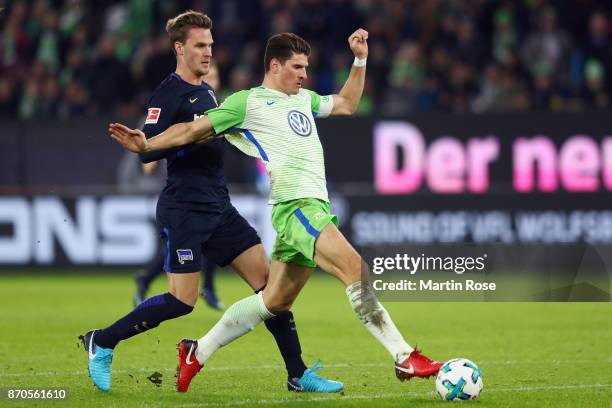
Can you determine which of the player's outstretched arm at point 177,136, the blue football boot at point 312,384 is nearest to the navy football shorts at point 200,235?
the player's outstretched arm at point 177,136

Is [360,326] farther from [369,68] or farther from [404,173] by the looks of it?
[369,68]

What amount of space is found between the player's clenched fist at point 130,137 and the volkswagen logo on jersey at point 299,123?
89 cm

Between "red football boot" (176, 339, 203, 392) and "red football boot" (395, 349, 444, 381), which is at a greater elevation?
"red football boot" (395, 349, 444, 381)

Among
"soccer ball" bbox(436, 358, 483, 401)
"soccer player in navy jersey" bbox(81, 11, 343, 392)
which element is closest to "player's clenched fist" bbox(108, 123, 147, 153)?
"soccer player in navy jersey" bbox(81, 11, 343, 392)

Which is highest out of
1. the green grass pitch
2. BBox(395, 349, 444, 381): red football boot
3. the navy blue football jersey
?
the navy blue football jersey

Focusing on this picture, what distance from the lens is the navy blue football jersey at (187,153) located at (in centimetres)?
746

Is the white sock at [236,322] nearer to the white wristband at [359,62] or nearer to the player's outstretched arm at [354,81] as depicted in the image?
the player's outstretched arm at [354,81]

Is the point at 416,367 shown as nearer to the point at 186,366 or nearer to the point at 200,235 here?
the point at 186,366

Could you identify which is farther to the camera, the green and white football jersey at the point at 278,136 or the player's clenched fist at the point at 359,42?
the player's clenched fist at the point at 359,42

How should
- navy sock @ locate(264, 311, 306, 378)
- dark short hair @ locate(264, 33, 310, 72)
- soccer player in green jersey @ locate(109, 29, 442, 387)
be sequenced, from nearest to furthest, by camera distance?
1. soccer player in green jersey @ locate(109, 29, 442, 387)
2. dark short hair @ locate(264, 33, 310, 72)
3. navy sock @ locate(264, 311, 306, 378)

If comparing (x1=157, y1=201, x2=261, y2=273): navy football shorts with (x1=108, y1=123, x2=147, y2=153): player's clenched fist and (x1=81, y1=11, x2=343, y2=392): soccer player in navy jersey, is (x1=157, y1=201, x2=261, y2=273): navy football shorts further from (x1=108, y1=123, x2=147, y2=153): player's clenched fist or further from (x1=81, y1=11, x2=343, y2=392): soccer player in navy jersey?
(x1=108, y1=123, x2=147, y2=153): player's clenched fist

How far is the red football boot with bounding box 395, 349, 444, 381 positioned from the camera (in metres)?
6.62

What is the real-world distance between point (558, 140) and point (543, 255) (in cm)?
A: 154

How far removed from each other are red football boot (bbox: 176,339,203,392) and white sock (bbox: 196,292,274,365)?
0.11ft
